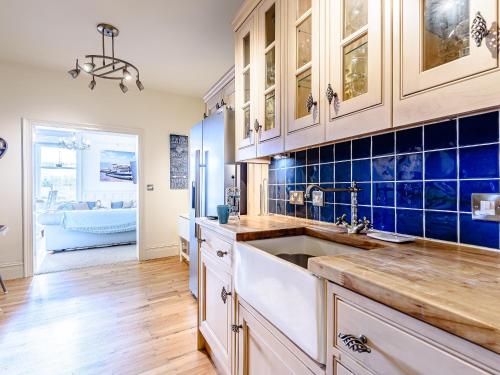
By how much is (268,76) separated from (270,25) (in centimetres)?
31

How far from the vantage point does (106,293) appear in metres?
2.73

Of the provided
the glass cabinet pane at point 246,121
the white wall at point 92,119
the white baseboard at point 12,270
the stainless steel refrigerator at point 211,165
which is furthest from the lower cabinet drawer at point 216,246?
the white baseboard at point 12,270

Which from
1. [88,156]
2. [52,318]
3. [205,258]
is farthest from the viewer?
[88,156]

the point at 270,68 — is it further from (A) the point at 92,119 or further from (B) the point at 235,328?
(A) the point at 92,119

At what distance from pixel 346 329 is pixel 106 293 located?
2.83 meters

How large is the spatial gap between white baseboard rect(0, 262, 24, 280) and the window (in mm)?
4516

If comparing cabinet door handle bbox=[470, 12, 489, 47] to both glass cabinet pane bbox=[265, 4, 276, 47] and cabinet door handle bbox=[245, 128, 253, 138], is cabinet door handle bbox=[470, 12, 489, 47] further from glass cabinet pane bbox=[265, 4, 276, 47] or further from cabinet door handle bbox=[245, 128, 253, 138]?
cabinet door handle bbox=[245, 128, 253, 138]

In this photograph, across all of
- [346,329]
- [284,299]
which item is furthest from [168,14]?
[346,329]

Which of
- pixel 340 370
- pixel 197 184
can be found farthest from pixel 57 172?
pixel 340 370

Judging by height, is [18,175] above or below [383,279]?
above

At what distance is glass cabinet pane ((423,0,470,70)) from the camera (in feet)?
2.45

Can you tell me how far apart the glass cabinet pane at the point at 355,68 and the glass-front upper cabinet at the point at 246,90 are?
27.0 inches

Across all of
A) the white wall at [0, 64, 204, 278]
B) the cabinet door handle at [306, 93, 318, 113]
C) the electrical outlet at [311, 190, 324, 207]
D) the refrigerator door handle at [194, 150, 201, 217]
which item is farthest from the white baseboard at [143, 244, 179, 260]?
the cabinet door handle at [306, 93, 318, 113]

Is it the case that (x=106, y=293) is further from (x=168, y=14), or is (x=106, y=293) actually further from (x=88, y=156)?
(x=88, y=156)
